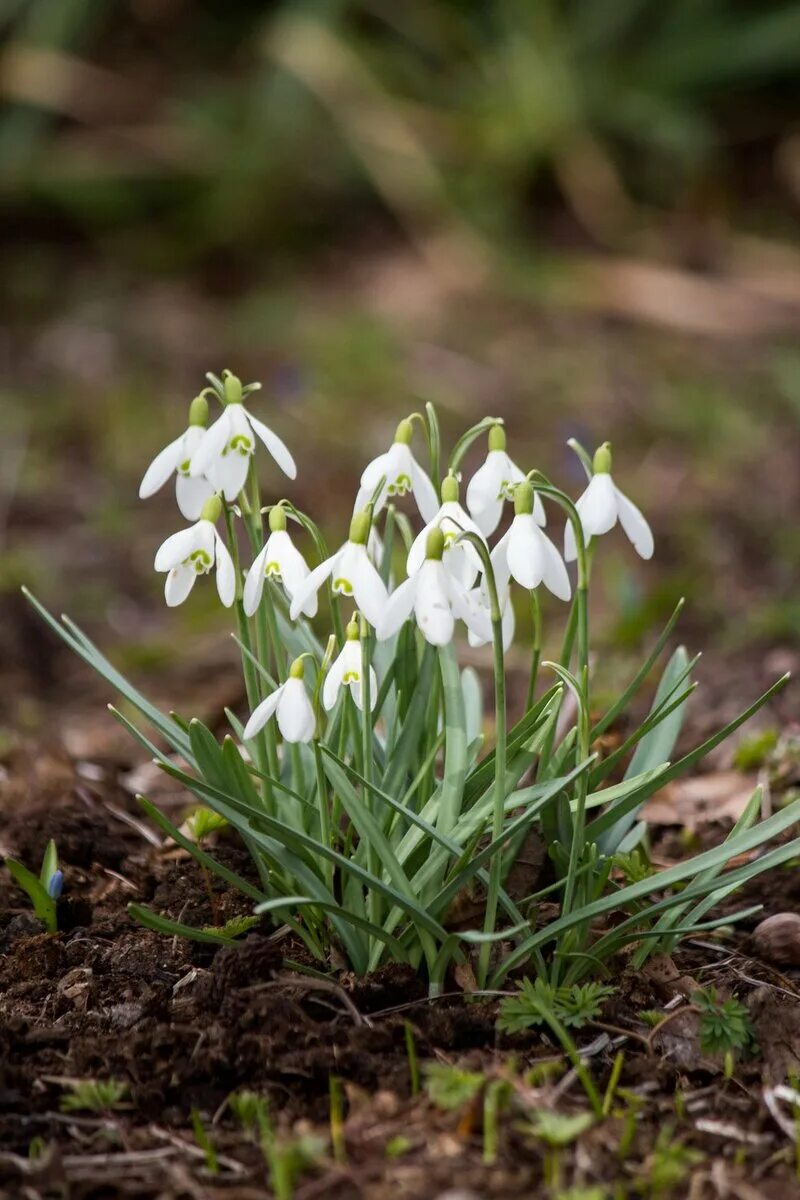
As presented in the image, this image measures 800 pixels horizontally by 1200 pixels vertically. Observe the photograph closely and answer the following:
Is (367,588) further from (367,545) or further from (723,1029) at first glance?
(723,1029)

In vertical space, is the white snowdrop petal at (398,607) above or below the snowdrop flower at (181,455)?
below

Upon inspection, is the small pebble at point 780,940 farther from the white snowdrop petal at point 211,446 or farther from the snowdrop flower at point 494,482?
the white snowdrop petal at point 211,446

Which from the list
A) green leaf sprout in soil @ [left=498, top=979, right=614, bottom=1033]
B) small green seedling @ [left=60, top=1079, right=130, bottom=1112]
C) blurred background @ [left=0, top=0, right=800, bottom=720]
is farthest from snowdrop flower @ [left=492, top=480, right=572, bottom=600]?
blurred background @ [left=0, top=0, right=800, bottom=720]

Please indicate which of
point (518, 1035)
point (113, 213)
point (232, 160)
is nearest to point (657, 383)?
point (232, 160)

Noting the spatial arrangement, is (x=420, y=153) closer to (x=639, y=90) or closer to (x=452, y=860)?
(x=639, y=90)

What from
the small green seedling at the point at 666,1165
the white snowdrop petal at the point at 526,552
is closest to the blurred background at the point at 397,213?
the white snowdrop petal at the point at 526,552

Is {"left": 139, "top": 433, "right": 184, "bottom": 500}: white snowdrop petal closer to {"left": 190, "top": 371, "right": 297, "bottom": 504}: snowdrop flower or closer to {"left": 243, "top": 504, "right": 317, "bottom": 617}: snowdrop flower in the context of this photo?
{"left": 190, "top": 371, "right": 297, "bottom": 504}: snowdrop flower
